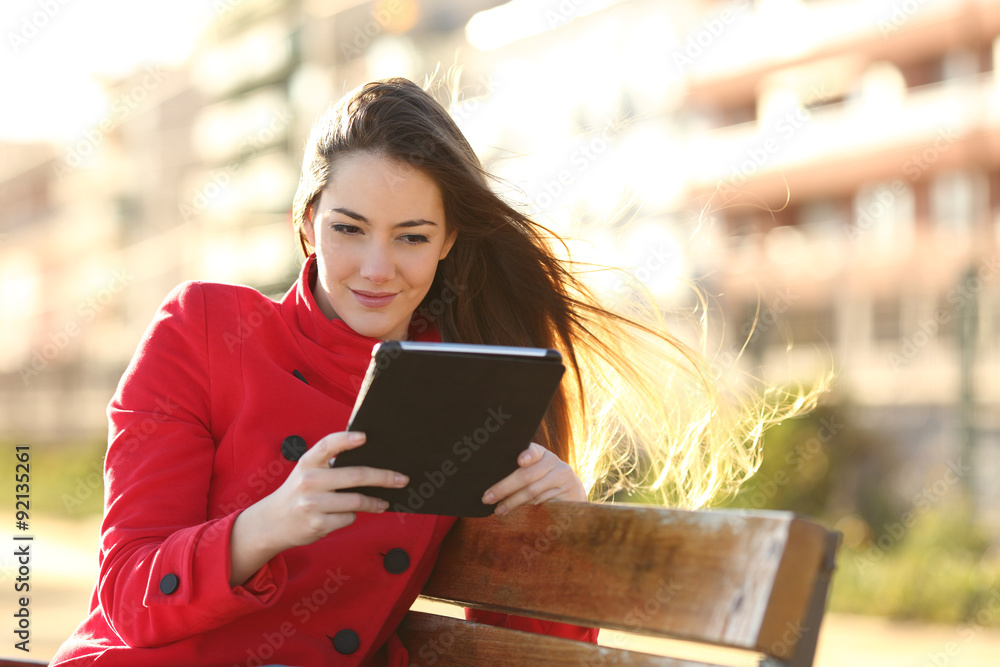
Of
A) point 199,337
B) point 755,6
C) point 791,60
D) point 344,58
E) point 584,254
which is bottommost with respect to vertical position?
point 199,337

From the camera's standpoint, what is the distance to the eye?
2.12 metres

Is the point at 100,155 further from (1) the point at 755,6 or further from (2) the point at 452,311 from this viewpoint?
(2) the point at 452,311

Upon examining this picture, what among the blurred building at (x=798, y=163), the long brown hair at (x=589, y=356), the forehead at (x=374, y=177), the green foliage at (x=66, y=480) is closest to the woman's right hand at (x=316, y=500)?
the forehead at (x=374, y=177)

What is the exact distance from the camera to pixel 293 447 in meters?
2.04

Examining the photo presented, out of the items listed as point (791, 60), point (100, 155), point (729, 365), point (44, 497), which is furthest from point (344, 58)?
point (729, 365)

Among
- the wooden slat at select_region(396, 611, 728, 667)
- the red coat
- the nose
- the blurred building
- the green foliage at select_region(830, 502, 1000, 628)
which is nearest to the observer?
the wooden slat at select_region(396, 611, 728, 667)

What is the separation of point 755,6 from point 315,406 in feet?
81.3

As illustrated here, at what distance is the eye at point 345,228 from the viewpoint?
2.12 m

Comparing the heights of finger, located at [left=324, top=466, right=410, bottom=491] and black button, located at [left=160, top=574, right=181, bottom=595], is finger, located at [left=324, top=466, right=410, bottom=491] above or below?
above

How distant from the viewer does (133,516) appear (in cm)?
185

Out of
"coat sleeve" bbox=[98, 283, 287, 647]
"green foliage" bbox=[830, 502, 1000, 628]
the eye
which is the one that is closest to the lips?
the eye

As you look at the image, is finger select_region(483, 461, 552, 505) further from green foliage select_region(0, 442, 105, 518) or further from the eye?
green foliage select_region(0, 442, 105, 518)

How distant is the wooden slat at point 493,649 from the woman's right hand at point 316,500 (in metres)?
0.39

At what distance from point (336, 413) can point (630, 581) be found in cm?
77
